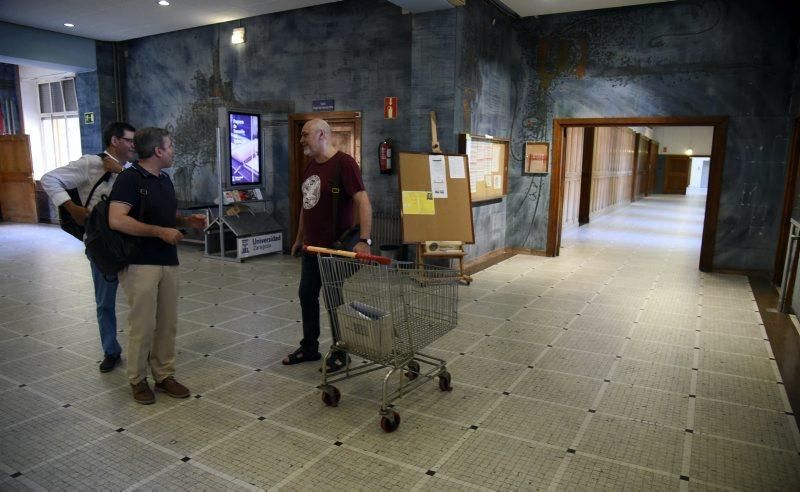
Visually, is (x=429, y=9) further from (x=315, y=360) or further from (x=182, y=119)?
(x=182, y=119)

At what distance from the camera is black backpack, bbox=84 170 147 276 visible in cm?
289

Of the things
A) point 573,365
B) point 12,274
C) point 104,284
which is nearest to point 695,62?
point 573,365

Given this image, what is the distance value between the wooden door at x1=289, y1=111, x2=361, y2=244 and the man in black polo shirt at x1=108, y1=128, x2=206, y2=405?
13.8ft

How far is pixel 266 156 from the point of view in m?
8.33

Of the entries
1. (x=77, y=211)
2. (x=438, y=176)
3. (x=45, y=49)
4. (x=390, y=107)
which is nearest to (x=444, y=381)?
(x=77, y=211)

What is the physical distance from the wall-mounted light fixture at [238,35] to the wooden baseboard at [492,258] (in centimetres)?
486

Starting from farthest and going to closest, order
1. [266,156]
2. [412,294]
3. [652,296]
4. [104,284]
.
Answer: [266,156] → [652,296] → [104,284] → [412,294]

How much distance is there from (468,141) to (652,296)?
9.06 feet

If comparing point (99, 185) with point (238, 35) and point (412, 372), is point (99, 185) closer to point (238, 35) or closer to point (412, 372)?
point (412, 372)

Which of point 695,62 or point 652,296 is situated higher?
point 695,62

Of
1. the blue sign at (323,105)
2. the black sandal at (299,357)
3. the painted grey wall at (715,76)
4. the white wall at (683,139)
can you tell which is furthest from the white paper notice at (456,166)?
the white wall at (683,139)

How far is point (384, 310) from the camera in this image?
2.95 meters

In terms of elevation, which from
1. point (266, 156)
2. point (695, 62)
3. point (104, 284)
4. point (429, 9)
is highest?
point (429, 9)

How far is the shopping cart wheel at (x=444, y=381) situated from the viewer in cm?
336
